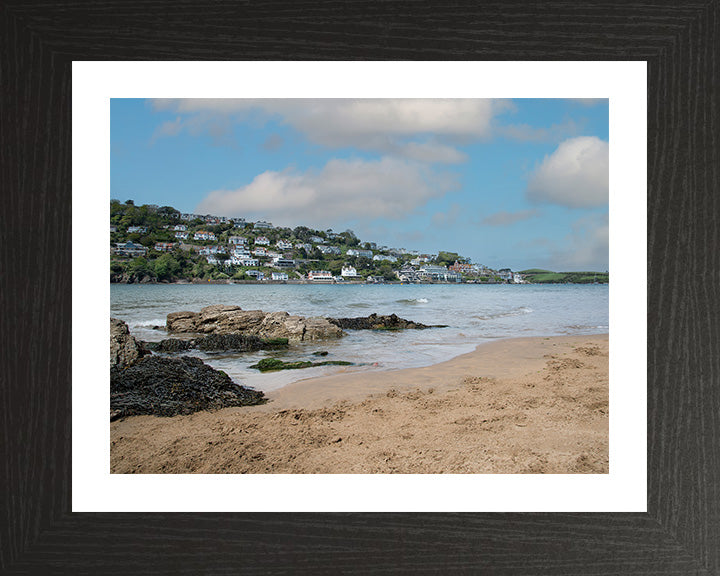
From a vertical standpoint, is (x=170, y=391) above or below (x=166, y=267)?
below

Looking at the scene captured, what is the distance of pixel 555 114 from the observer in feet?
21.6

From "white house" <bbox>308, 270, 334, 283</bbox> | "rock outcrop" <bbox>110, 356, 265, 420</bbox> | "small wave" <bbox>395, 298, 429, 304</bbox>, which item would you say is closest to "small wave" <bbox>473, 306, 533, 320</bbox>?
"small wave" <bbox>395, 298, 429, 304</bbox>

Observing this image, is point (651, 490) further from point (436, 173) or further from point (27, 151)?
point (436, 173)

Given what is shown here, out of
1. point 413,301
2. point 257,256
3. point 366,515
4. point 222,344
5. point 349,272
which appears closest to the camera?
point 366,515

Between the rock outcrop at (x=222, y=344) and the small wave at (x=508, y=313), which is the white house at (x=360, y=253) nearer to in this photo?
the small wave at (x=508, y=313)

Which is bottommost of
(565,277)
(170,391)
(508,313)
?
(170,391)

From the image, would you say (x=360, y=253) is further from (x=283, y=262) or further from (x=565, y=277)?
(x=565, y=277)

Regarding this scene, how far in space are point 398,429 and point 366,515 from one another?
1292mm

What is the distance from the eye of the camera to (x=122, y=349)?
147 inches

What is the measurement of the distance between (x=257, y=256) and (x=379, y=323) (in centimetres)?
250

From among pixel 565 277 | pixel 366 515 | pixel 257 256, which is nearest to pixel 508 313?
pixel 565 277

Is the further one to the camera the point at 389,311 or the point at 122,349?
the point at 389,311

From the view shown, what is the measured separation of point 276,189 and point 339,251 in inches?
64.0

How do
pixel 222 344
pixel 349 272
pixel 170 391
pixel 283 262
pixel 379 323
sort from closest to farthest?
pixel 170 391
pixel 222 344
pixel 379 323
pixel 283 262
pixel 349 272
